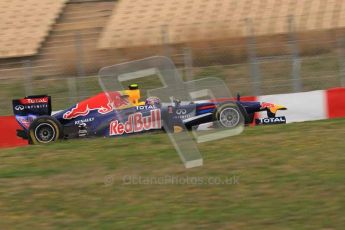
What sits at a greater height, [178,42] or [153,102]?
[178,42]

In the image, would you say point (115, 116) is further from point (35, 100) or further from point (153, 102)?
point (35, 100)

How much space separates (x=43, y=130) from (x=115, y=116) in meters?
1.17

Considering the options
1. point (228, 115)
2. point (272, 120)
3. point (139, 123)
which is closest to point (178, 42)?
point (272, 120)

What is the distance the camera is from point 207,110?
32.2 ft

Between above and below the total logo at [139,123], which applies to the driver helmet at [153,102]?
above

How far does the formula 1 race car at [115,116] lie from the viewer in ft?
31.9

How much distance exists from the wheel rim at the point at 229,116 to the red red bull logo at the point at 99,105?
5.41 feet

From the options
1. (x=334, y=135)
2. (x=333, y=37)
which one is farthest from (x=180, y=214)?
(x=333, y=37)

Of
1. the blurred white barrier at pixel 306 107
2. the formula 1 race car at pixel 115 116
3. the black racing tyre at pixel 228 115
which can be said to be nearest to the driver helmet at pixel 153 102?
the formula 1 race car at pixel 115 116

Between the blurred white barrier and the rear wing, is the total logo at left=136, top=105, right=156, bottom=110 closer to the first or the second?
the rear wing

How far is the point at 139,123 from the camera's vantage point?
9.80 m

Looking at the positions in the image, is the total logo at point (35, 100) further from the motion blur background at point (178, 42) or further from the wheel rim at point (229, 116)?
the motion blur background at point (178, 42)

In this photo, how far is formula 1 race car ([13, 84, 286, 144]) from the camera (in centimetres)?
972

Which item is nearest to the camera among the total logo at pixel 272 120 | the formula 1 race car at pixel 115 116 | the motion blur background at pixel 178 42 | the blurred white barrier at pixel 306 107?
the formula 1 race car at pixel 115 116
